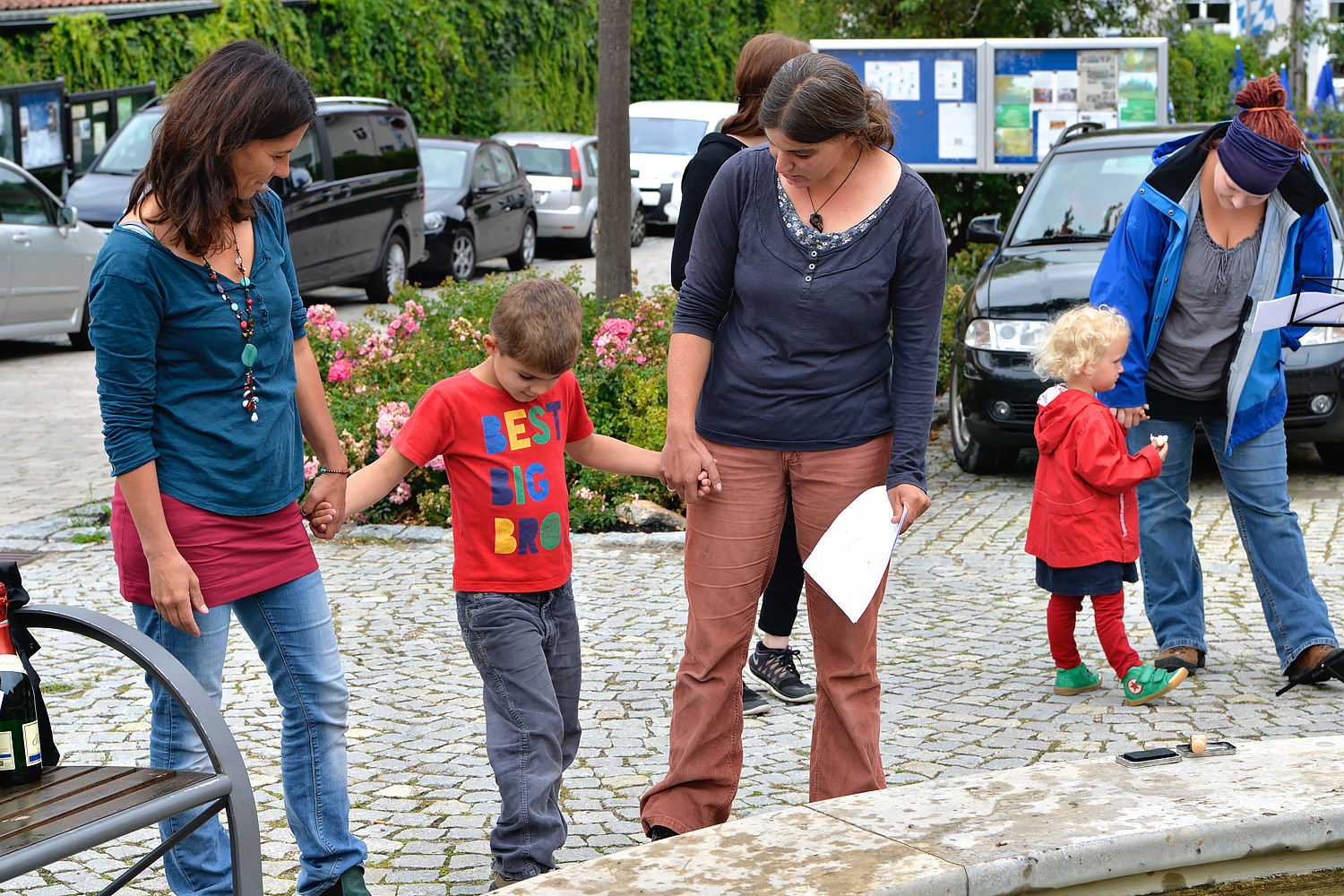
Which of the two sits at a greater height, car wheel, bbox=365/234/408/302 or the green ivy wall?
the green ivy wall

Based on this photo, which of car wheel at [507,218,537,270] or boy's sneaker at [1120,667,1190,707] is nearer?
boy's sneaker at [1120,667,1190,707]

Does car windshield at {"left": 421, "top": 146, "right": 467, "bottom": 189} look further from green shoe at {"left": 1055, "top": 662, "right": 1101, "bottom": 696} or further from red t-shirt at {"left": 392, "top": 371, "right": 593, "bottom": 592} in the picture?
red t-shirt at {"left": 392, "top": 371, "right": 593, "bottom": 592}

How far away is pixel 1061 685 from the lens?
5.00 m

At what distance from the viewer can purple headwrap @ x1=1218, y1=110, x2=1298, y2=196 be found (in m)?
4.51

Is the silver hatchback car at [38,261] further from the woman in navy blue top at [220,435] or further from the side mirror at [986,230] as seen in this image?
the woman in navy blue top at [220,435]

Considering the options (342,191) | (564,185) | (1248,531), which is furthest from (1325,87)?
(1248,531)

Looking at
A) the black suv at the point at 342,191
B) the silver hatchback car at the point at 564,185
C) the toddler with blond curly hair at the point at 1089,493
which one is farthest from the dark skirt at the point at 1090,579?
the silver hatchback car at the point at 564,185

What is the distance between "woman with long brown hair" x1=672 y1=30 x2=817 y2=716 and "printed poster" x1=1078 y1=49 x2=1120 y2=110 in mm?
9221

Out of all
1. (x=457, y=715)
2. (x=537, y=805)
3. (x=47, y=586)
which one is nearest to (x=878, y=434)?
(x=537, y=805)

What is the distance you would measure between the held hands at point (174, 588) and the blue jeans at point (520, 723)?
648mm

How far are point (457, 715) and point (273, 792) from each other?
0.76 meters

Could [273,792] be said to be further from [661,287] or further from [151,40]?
[151,40]

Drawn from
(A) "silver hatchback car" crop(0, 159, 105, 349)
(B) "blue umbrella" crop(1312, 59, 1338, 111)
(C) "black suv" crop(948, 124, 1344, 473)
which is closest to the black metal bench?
(C) "black suv" crop(948, 124, 1344, 473)

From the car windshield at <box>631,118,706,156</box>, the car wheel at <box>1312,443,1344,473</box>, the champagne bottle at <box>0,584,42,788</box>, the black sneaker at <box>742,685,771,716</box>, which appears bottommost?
the car wheel at <box>1312,443,1344,473</box>
